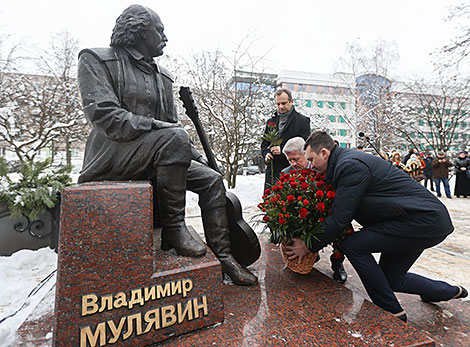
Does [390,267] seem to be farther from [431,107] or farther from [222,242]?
[431,107]

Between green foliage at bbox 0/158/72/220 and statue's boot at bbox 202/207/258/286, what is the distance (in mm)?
2551

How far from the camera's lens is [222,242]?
221 cm

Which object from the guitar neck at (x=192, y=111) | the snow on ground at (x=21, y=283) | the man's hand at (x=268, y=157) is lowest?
the snow on ground at (x=21, y=283)

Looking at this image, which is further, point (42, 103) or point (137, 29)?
point (42, 103)

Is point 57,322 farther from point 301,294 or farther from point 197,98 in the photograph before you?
point 197,98

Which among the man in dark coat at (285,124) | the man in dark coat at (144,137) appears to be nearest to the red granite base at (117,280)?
the man in dark coat at (144,137)

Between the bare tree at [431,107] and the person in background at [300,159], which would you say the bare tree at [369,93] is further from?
the person in background at [300,159]

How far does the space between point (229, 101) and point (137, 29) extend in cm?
928

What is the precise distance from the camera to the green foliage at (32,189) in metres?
3.52

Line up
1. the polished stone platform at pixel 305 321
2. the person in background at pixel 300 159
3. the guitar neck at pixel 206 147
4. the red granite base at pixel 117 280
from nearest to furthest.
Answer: the red granite base at pixel 117 280 → the polished stone platform at pixel 305 321 → the guitar neck at pixel 206 147 → the person in background at pixel 300 159

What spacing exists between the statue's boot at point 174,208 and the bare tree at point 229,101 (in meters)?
8.69

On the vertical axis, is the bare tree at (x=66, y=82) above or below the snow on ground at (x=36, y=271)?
above

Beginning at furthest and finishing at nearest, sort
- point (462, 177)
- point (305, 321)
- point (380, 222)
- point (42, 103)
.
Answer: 1. point (42, 103)
2. point (462, 177)
3. point (380, 222)
4. point (305, 321)

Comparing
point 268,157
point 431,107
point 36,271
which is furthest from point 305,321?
point 431,107
